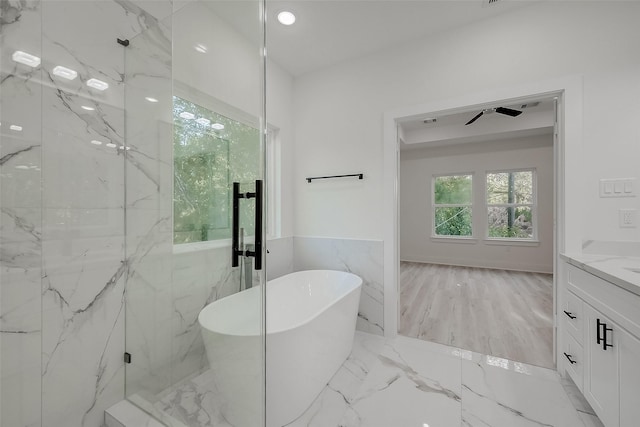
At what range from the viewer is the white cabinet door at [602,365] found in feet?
3.88

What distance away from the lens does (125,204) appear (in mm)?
1462

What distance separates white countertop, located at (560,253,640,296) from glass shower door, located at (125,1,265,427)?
5.07 feet

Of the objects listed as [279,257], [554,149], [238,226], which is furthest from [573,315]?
[279,257]

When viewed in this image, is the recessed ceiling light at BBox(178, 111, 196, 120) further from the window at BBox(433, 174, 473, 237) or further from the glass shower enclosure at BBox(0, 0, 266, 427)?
the window at BBox(433, 174, 473, 237)

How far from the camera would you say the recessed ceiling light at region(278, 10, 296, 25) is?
2066mm

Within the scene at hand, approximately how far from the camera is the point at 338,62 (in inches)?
107

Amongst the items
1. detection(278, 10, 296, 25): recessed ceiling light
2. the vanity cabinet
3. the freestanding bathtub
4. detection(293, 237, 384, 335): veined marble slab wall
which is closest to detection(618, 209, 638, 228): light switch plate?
the vanity cabinet

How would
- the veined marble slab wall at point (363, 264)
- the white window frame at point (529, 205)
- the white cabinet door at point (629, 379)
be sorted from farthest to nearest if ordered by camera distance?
the white window frame at point (529, 205) < the veined marble slab wall at point (363, 264) < the white cabinet door at point (629, 379)

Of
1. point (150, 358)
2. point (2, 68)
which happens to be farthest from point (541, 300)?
point (2, 68)

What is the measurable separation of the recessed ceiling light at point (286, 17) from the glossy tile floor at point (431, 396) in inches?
97.4

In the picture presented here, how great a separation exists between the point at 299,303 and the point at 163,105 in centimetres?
177

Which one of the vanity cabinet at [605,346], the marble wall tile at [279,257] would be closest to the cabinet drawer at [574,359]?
the vanity cabinet at [605,346]

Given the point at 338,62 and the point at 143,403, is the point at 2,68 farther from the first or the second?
the point at 338,62

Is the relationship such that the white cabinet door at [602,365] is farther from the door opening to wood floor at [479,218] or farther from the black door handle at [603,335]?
the door opening to wood floor at [479,218]
